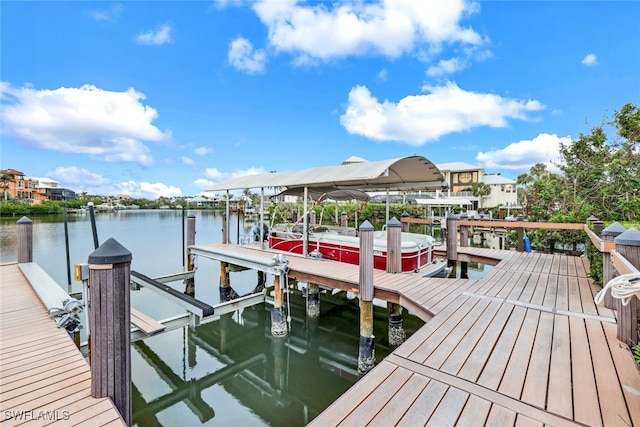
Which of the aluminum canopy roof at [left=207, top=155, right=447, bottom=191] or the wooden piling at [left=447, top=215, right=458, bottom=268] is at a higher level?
the aluminum canopy roof at [left=207, top=155, right=447, bottom=191]

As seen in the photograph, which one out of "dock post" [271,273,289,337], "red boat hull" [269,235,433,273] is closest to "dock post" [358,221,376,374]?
"red boat hull" [269,235,433,273]

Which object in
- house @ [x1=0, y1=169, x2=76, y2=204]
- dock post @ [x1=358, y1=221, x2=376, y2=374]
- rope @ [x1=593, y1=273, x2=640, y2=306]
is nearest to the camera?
rope @ [x1=593, y1=273, x2=640, y2=306]

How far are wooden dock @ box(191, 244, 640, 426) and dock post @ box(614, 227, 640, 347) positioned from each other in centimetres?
12

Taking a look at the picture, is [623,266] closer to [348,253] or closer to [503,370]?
[503,370]

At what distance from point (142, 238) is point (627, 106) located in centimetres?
2797

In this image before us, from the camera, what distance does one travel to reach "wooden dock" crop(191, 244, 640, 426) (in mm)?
1877

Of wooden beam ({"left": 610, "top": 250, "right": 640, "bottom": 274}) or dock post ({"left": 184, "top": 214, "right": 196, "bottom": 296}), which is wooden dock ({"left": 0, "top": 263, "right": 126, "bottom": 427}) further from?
dock post ({"left": 184, "top": 214, "right": 196, "bottom": 296})

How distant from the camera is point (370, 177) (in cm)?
580

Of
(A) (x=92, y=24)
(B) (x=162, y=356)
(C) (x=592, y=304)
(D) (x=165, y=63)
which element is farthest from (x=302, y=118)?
(C) (x=592, y=304)

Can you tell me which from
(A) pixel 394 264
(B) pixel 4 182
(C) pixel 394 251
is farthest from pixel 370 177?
(B) pixel 4 182

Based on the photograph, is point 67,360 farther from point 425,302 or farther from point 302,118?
point 302,118

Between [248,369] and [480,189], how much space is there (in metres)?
37.5

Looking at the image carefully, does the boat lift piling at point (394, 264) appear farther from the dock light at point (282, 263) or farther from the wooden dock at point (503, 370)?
the dock light at point (282, 263)

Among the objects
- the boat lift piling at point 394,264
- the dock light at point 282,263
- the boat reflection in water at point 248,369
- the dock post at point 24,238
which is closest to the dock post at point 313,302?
the boat reflection in water at point 248,369
